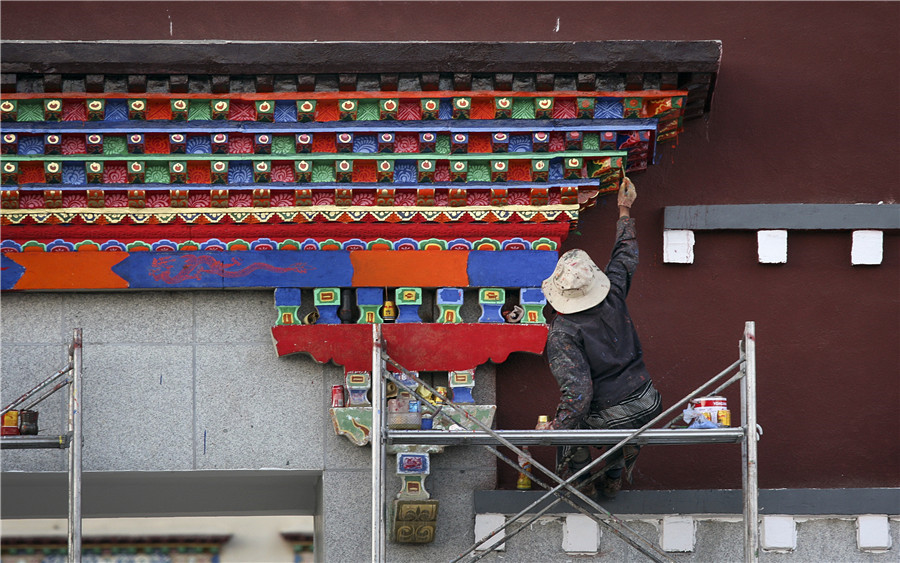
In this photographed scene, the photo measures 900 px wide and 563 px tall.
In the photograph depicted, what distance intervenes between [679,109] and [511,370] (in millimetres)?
1742

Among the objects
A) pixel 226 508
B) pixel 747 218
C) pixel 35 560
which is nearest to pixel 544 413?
pixel 747 218

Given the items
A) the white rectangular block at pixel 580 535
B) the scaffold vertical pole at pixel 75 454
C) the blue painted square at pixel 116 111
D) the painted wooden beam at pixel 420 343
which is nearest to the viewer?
the scaffold vertical pole at pixel 75 454

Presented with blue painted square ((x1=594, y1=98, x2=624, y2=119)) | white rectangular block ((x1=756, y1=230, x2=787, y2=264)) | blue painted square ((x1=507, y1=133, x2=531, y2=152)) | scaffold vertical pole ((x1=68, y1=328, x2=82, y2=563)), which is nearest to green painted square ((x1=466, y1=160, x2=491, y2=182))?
blue painted square ((x1=507, y1=133, x2=531, y2=152))

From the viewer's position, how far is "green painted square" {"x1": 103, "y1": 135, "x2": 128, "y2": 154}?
309 inches

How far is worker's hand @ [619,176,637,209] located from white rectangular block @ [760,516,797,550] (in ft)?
6.17

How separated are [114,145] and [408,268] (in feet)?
5.69

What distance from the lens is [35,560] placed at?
40.7 ft

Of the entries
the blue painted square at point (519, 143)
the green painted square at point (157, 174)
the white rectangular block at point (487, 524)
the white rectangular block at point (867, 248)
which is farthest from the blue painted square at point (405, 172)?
the white rectangular block at point (867, 248)

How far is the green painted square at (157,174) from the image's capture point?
26.1ft

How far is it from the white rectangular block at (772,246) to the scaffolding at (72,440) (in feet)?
12.6

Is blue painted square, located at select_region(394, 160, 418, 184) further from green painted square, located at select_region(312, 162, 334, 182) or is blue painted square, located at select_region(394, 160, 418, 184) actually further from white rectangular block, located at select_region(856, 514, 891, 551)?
white rectangular block, located at select_region(856, 514, 891, 551)

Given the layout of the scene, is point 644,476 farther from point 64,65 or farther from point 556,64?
point 64,65

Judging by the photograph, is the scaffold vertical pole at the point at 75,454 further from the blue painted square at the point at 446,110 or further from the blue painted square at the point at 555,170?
the blue painted square at the point at 555,170

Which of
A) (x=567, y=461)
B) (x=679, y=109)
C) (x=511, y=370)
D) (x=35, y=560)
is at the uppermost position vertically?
(x=679, y=109)
